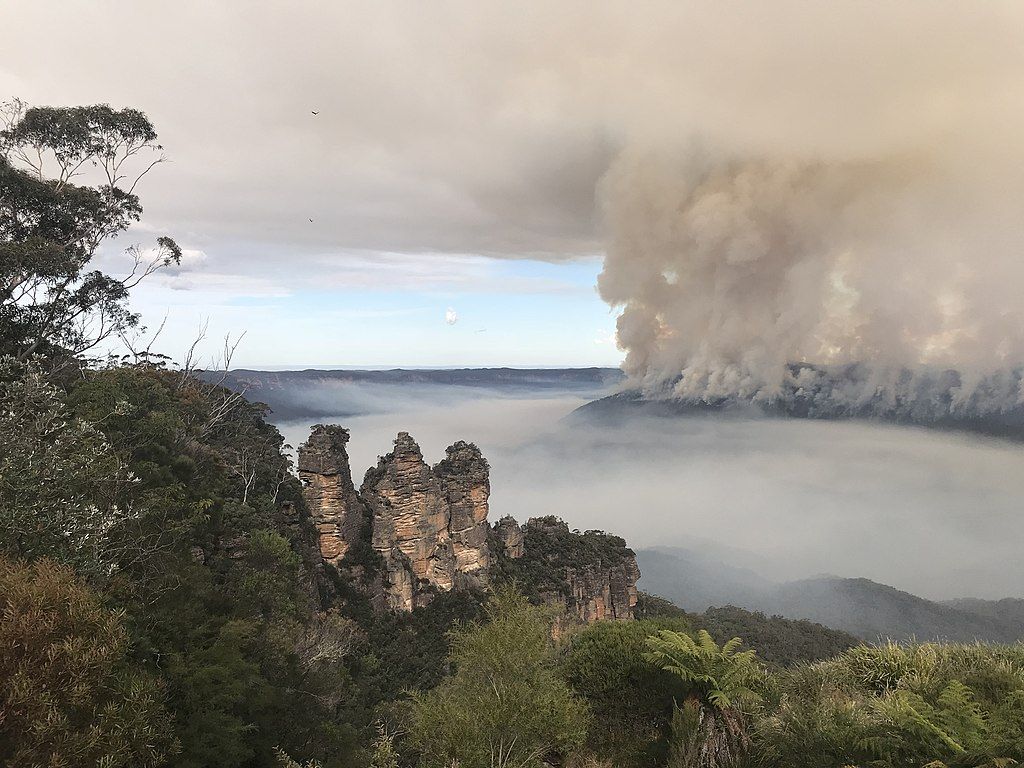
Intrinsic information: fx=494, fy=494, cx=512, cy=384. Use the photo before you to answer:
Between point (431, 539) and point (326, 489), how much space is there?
527 inches

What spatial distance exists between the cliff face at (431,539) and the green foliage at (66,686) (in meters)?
40.8

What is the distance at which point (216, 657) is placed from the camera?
39.9 feet

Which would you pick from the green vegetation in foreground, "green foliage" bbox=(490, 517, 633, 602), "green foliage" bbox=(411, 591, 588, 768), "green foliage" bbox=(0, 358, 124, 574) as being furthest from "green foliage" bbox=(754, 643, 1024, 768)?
"green foliage" bbox=(490, 517, 633, 602)

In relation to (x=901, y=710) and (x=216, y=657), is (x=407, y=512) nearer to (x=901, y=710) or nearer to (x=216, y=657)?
(x=216, y=657)

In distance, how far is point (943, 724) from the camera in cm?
917

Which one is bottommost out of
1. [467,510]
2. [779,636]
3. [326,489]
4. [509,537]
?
[779,636]

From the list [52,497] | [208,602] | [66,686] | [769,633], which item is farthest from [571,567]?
[66,686]

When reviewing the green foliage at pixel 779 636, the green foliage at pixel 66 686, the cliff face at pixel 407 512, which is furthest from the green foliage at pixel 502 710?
the green foliage at pixel 779 636

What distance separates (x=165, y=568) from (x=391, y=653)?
110 ft

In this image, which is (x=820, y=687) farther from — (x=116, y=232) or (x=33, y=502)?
(x=116, y=232)

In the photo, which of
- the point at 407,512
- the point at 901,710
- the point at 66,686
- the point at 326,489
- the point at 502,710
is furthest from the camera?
the point at 407,512

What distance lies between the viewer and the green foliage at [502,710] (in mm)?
14312

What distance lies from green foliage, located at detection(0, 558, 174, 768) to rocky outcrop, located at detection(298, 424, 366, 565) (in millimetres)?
40266

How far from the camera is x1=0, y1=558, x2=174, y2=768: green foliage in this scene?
23.1ft
